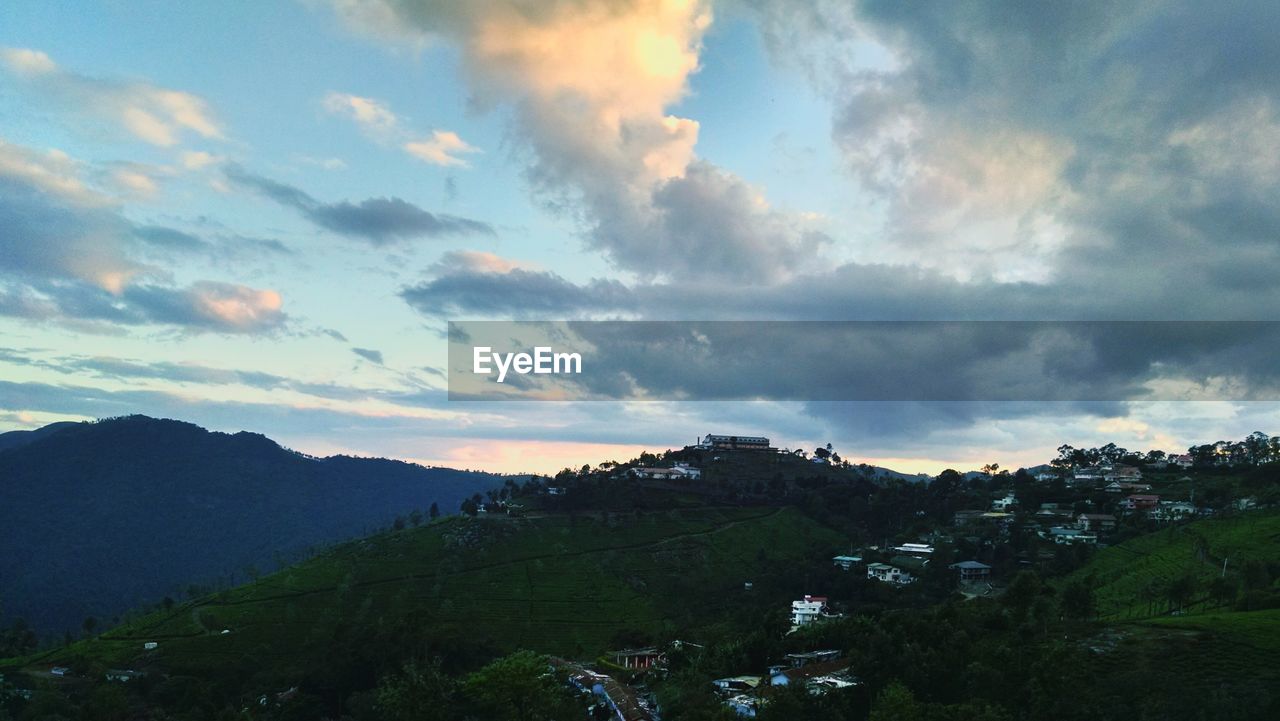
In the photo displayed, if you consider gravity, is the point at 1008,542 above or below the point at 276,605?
above

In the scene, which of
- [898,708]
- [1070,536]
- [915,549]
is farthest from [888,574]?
[898,708]

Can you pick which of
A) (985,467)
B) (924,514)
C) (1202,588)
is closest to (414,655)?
(1202,588)

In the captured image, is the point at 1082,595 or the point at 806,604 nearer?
the point at 1082,595

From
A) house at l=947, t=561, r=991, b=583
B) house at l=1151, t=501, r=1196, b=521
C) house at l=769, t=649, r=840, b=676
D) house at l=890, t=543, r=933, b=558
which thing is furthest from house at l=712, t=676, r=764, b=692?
house at l=1151, t=501, r=1196, b=521

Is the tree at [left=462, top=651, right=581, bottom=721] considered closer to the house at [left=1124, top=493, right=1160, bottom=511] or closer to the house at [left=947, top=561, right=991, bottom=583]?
the house at [left=947, top=561, right=991, bottom=583]

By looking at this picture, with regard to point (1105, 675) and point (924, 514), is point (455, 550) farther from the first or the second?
point (1105, 675)

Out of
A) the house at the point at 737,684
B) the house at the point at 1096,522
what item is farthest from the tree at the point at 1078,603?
the house at the point at 1096,522
